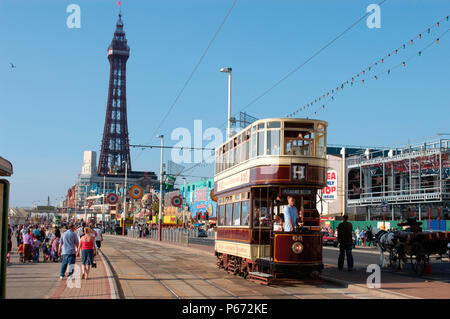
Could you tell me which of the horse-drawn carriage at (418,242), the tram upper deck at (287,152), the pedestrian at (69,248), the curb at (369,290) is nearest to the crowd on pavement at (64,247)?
the pedestrian at (69,248)

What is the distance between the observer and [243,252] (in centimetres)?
1673

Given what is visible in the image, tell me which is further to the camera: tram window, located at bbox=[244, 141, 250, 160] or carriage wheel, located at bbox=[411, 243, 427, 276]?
tram window, located at bbox=[244, 141, 250, 160]

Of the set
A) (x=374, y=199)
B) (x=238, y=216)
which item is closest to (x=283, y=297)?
(x=238, y=216)

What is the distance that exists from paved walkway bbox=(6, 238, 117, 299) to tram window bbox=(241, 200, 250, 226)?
13.9ft

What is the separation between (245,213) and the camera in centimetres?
1684

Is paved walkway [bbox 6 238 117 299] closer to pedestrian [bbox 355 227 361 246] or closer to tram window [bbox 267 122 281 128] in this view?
tram window [bbox 267 122 281 128]

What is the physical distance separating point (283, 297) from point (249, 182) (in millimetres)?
4329

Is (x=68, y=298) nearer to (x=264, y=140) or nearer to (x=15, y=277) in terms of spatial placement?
(x=15, y=277)

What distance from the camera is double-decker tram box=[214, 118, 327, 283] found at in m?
14.9

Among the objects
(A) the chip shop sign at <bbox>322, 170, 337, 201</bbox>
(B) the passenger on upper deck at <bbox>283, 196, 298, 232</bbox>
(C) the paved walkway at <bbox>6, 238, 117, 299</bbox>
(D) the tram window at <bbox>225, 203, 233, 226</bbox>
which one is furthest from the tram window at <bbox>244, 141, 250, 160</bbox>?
(A) the chip shop sign at <bbox>322, 170, 337, 201</bbox>

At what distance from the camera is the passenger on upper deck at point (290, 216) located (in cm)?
1489

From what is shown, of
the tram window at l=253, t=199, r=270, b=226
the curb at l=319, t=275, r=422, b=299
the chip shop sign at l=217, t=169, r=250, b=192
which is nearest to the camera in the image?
the curb at l=319, t=275, r=422, b=299
